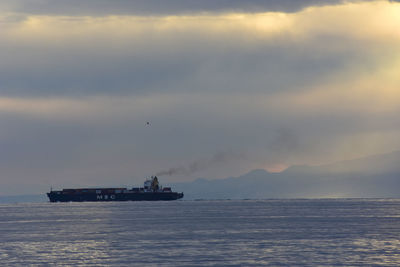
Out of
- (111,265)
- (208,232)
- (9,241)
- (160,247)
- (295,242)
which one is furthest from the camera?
(208,232)

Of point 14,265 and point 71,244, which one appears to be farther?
point 71,244

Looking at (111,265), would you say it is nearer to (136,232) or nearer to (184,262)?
(184,262)

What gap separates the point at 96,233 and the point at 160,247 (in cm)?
2858

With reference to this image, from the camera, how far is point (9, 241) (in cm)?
8919

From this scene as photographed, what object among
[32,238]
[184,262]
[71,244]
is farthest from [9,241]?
[184,262]

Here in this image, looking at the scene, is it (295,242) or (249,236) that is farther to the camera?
(249,236)

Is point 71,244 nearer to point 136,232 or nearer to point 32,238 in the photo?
point 32,238

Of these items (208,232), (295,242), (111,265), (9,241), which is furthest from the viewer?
(208,232)

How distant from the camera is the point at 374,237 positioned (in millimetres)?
89562

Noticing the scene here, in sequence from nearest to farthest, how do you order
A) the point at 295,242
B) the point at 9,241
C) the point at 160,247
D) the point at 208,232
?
the point at 160,247 → the point at 295,242 → the point at 9,241 → the point at 208,232

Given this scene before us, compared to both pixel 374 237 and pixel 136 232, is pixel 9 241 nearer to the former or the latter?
pixel 136 232

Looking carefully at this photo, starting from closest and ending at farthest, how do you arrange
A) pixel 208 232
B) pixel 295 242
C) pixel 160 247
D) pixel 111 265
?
pixel 111 265
pixel 160 247
pixel 295 242
pixel 208 232

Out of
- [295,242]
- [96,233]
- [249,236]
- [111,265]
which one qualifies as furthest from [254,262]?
[96,233]

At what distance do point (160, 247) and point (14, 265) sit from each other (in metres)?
19.6
